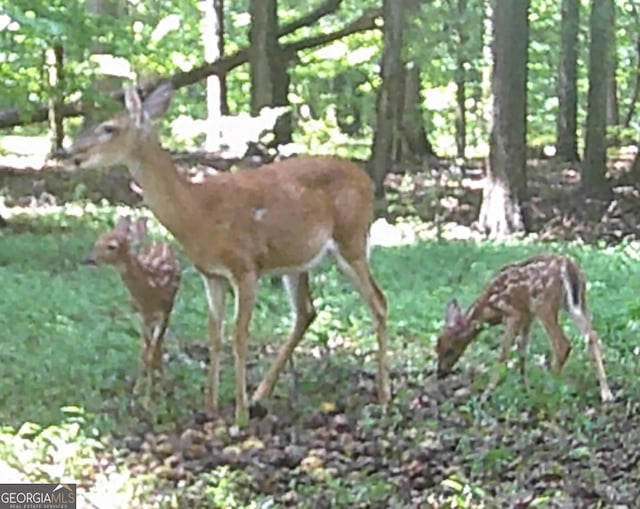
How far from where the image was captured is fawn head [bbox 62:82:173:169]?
6.96m

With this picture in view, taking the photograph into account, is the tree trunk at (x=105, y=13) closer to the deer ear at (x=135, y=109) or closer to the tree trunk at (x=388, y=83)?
the tree trunk at (x=388, y=83)

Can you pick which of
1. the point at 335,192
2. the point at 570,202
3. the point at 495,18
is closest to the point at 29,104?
the point at 335,192

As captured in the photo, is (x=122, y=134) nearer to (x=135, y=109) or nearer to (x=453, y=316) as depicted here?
→ (x=135, y=109)

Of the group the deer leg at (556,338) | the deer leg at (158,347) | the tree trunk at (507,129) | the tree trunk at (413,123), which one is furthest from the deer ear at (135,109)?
the tree trunk at (413,123)

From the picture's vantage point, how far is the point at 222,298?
7.58 meters

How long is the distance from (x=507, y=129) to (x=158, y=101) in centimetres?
1030

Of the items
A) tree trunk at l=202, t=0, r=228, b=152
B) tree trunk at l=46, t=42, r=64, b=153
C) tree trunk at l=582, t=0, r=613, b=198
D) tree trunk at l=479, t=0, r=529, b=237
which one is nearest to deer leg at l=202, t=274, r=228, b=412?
tree trunk at l=46, t=42, r=64, b=153

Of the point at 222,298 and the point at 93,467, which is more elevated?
the point at 222,298

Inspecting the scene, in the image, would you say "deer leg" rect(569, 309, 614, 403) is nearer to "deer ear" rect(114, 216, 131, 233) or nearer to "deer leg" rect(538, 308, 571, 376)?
"deer leg" rect(538, 308, 571, 376)

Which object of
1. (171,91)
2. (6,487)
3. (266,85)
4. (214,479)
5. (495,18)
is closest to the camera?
(6,487)

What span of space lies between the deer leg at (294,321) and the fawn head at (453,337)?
0.79m

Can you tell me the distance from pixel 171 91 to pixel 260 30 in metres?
11.9

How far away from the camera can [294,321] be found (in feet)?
27.2

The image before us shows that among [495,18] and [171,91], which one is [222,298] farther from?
[495,18]
